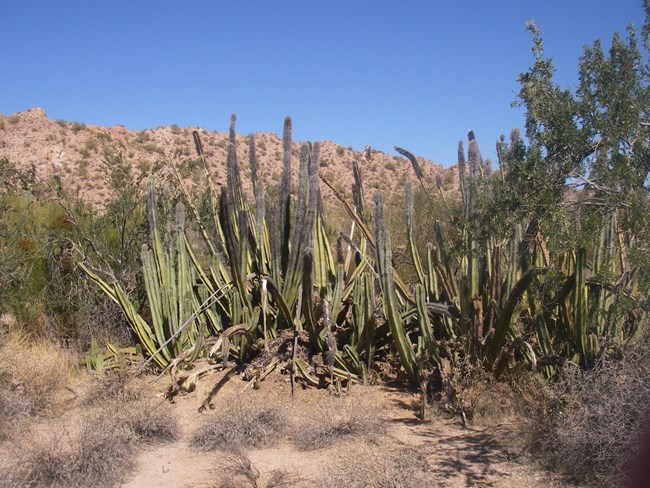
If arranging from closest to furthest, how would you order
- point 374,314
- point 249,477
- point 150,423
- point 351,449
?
1. point 249,477
2. point 351,449
3. point 150,423
4. point 374,314

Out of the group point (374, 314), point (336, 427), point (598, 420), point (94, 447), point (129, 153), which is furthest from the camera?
point (129, 153)

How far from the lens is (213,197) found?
10.6m

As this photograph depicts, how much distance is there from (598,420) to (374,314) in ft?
11.7

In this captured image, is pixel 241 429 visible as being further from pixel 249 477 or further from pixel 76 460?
pixel 76 460

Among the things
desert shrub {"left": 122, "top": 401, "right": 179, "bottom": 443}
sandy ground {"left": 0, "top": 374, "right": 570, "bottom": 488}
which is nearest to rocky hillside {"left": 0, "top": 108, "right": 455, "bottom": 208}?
sandy ground {"left": 0, "top": 374, "right": 570, "bottom": 488}

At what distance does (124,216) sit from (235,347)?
3417 mm

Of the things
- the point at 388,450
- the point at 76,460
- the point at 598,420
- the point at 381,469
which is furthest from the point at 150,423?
the point at 598,420

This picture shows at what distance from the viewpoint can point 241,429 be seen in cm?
698

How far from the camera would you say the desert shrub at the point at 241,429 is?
22.6ft

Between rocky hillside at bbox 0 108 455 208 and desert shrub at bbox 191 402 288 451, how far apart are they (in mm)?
30150

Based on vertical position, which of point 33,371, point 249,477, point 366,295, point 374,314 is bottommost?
point 249,477

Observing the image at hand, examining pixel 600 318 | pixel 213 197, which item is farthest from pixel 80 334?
pixel 600 318

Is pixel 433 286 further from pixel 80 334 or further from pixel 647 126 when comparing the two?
pixel 80 334

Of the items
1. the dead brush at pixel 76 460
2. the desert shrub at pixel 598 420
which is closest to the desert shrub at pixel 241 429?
the dead brush at pixel 76 460
